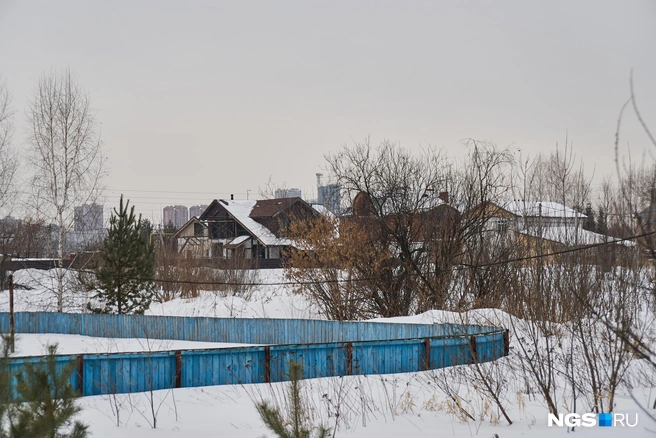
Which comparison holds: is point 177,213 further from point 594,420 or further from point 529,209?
point 594,420

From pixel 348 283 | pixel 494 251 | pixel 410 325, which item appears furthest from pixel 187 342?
pixel 494 251

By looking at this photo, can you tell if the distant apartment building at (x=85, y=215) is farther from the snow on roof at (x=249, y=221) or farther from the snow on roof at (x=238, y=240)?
the snow on roof at (x=238, y=240)

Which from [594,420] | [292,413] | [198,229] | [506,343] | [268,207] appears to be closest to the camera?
[292,413]

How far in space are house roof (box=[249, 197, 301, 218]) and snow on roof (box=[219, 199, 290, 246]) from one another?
0.51 m

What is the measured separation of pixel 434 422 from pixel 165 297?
21883 mm

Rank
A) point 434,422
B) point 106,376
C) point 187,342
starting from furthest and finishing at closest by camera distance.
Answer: point 187,342, point 106,376, point 434,422

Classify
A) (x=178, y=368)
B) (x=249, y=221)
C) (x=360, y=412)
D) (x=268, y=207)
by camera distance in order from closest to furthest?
(x=360, y=412), (x=178, y=368), (x=249, y=221), (x=268, y=207)

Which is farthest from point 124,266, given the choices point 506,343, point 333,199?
point 506,343

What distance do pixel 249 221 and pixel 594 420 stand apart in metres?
42.7

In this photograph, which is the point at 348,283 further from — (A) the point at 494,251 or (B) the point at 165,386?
(B) the point at 165,386

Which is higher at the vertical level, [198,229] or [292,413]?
[198,229]

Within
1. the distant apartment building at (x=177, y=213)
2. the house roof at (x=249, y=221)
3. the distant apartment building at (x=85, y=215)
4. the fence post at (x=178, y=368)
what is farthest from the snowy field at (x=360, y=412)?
the distant apartment building at (x=177, y=213)

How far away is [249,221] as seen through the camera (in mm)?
48906

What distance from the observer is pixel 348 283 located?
2033cm
